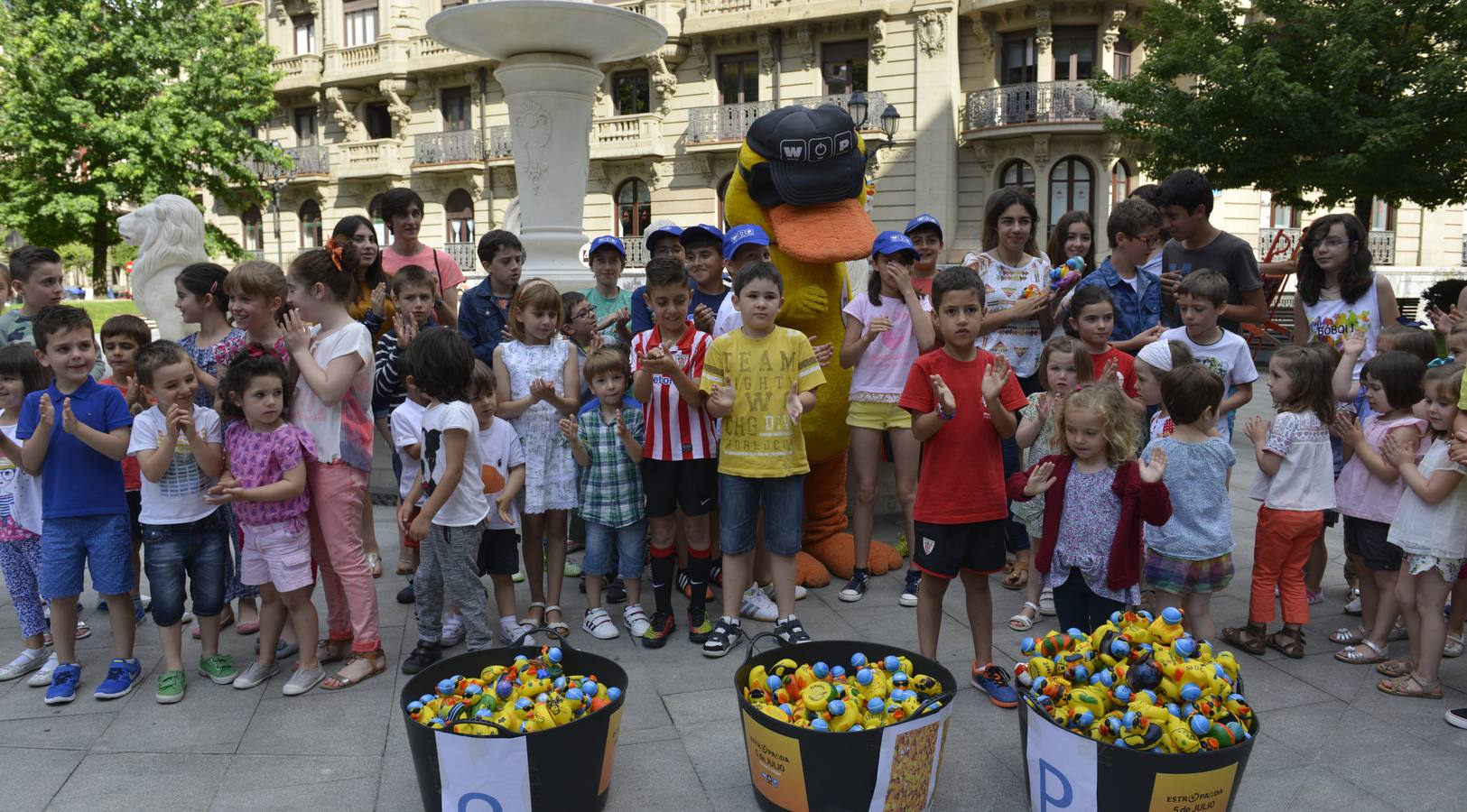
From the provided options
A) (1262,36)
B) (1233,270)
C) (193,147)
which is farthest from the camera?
(193,147)

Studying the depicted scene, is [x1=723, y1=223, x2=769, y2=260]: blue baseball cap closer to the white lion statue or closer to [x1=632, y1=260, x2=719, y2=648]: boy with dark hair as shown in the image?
[x1=632, y1=260, x2=719, y2=648]: boy with dark hair

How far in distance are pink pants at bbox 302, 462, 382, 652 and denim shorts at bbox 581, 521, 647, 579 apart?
3.22 ft

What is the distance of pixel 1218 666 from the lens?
280 cm

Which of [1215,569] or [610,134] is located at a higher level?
[610,134]

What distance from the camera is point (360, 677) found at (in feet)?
13.0

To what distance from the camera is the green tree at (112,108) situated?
23125 millimetres

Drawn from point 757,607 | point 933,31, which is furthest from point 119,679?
point 933,31

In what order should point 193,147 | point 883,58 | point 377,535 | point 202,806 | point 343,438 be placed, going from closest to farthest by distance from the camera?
point 202,806, point 343,438, point 377,535, point 883,58, point 193,147

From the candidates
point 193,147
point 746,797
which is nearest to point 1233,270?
point 746,797

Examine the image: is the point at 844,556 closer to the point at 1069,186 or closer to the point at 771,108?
the point at 1069,186

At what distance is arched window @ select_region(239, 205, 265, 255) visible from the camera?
3288cm

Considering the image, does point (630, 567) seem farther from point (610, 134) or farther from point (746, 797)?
point (610, 134)

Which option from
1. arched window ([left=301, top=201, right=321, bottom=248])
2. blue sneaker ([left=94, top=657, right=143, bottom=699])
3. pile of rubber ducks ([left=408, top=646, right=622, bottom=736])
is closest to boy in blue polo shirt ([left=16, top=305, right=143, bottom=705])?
blue sneaker ([left=94, top=657, right=143, bottom=699])

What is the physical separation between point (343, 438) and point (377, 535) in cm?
232
